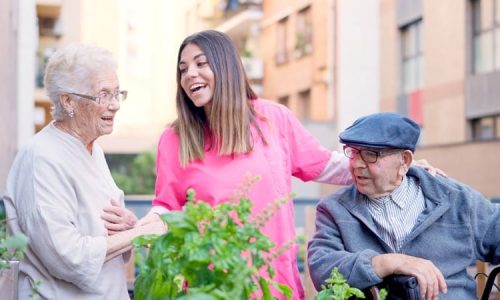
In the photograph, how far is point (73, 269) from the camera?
7.06ft

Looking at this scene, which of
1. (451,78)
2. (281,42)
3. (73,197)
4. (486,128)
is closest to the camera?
(73,197)

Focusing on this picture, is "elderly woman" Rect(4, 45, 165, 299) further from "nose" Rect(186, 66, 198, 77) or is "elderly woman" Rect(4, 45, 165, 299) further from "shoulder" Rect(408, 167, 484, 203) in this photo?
"shoulder" Rect(408, 167, 484, 203)

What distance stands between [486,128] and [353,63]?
3.42m

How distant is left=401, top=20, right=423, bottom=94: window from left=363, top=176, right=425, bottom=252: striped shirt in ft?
62.2

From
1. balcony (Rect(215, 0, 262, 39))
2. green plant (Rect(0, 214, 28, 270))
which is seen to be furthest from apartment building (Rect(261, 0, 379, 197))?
green plant (Rect(0, 214, 28, 270))

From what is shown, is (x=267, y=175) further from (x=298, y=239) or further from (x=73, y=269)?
(x=298, y=239)

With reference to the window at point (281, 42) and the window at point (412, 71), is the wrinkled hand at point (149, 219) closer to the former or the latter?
the window at point (412, 71)

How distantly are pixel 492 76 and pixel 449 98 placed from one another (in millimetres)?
1716

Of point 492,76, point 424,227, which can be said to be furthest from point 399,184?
point 492,76

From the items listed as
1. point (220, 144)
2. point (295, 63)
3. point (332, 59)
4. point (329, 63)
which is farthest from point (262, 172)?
point (295, 63)

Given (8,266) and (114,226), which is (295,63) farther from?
(8,266)

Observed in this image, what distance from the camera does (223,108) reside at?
8.40 feet

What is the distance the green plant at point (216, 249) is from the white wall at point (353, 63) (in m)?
18.6

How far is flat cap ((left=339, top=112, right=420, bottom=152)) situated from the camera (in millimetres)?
2549
